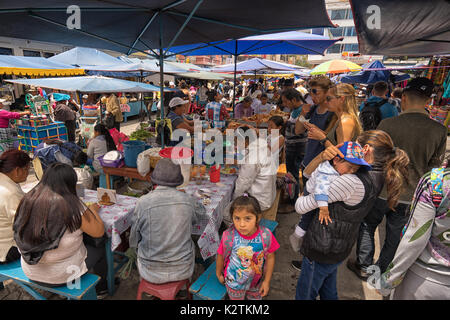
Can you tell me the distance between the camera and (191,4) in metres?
3.00

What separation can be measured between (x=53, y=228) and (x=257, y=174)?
88.2 inches

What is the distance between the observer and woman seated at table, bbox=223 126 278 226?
3100 millimetres

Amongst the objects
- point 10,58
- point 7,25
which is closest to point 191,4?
point 7,25

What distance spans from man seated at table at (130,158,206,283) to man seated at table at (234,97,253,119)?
6271mm

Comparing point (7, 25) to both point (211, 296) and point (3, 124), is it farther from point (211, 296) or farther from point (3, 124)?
point (3, 124)

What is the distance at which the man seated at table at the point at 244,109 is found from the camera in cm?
804

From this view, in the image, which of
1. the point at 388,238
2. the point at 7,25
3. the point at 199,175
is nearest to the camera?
the point at 388,238

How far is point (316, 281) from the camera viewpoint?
7.20 ft

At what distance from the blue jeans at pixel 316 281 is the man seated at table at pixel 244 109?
6408 millimetres

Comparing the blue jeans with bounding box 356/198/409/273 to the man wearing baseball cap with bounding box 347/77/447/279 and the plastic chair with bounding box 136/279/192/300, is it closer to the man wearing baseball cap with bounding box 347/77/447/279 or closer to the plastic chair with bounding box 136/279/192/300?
the man wearing baseball cap with bounding box 347/77/447/279

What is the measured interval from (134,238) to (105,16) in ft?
9.72

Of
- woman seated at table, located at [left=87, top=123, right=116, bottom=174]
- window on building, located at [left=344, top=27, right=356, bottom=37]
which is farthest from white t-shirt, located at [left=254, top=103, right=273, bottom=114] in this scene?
window on building, located at [left=344, top=27, right=356, bottom=37]

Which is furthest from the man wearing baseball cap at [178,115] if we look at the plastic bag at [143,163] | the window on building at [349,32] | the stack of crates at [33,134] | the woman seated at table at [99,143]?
the window on building at [349,32]

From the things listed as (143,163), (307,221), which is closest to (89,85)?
(143,163)
